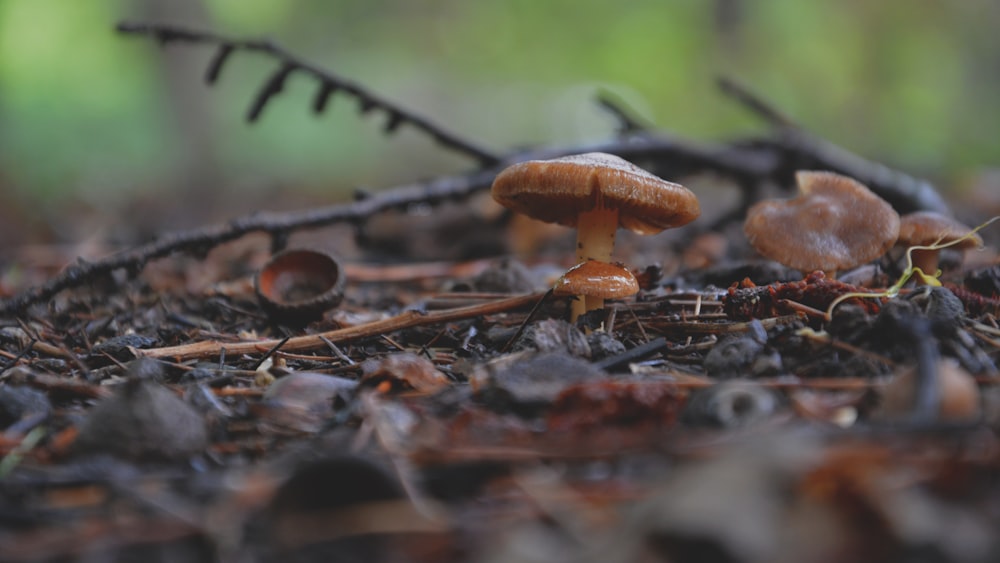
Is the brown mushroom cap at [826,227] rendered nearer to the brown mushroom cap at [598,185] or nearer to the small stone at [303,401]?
the brown mushroom cap at [598,185]

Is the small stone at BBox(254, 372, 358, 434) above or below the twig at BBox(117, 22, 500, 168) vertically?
below

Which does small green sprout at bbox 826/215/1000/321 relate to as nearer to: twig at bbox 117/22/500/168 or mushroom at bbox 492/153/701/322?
mushroom at bbox 492/153/701/322

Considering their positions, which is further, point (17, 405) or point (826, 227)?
point (826, 227)

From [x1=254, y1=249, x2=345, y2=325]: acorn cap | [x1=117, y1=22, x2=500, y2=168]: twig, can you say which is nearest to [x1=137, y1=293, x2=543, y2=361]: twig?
[x1=254, y1=249, x2=345, y2=325]: acorn cap

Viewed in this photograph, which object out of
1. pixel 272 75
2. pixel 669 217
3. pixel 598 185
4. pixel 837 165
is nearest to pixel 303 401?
pixel 598 185

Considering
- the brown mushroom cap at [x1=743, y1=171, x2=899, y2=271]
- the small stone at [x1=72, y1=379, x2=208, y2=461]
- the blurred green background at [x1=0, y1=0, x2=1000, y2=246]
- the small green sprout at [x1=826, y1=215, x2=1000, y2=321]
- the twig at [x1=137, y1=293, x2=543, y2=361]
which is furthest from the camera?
the blurred green background at [x1=0, y1=0, x2=1000, y2=246]

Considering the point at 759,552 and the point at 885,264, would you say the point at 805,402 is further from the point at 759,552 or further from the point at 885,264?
the point at 885,264

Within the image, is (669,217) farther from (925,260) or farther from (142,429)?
(142,429)

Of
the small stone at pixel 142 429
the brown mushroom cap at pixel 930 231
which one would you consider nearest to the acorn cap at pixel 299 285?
the small stone at pixel 142 429
